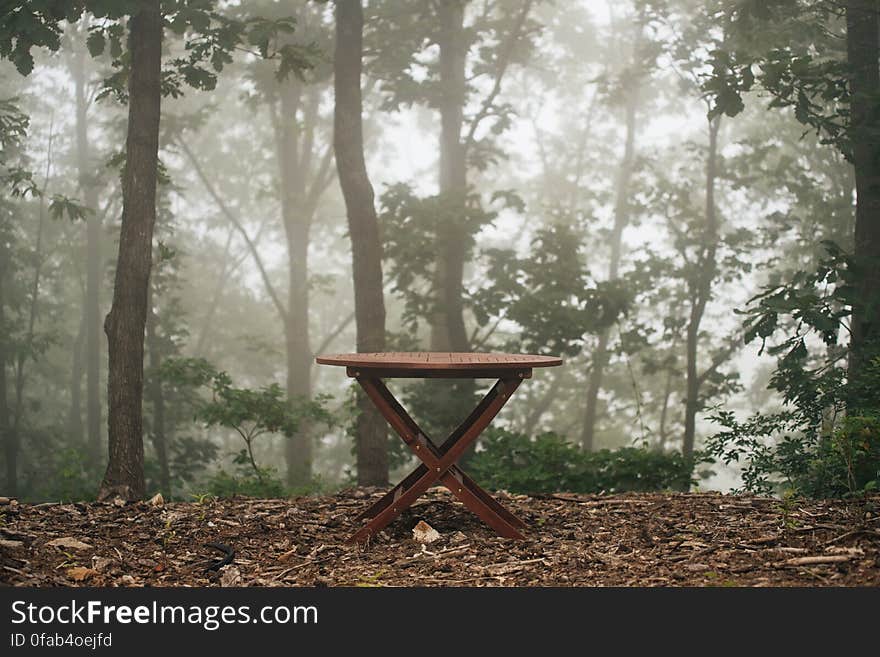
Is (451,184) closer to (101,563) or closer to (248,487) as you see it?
(248,487)

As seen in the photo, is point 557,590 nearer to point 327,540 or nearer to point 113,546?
point 327,540

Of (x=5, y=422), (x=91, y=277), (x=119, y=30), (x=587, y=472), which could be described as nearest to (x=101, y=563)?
(x=587, y=472)

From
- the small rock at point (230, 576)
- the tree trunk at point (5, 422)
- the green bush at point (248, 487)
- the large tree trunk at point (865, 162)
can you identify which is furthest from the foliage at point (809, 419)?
the tree trunk at point (5, 422)

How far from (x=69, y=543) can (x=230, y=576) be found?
0.99m

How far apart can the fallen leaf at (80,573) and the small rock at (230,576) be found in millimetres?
592

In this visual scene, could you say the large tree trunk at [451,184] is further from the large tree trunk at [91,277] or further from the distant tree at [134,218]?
the large tree trunk at [91,277]

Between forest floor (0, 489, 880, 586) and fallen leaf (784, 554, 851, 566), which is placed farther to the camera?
forest floor (0, 489, 880, 586)

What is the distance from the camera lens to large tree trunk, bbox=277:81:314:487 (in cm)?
1595

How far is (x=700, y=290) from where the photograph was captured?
1400 centimetres

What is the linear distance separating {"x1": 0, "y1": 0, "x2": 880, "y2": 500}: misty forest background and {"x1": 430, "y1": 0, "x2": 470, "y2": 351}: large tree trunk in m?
0.05

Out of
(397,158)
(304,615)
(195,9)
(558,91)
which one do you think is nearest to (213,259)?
(397,158)

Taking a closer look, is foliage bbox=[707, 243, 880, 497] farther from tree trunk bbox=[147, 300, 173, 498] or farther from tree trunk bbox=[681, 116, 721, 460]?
tree trunk bbox=[147, 300, 173, 498]

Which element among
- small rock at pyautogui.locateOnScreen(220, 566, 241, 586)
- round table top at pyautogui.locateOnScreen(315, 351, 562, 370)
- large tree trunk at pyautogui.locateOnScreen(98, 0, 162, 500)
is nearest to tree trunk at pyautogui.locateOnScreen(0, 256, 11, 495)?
large tree trunk at pyautogui.locateOnScreen(98, 0, 162, 500)

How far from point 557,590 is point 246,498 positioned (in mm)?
2881
